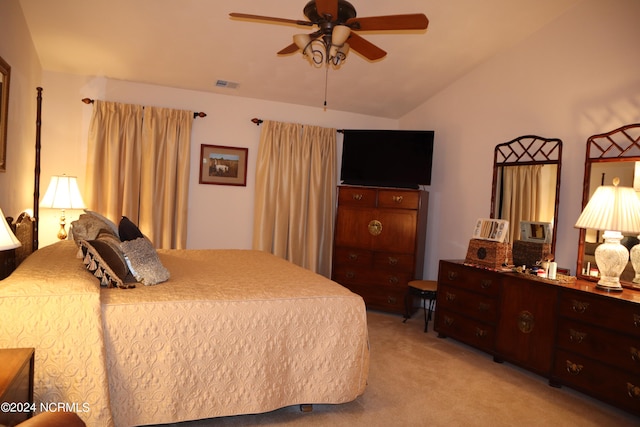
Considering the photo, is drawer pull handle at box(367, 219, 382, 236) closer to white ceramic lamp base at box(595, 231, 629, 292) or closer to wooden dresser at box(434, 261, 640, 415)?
wooden dresser at box(434, 261, 640, 415)

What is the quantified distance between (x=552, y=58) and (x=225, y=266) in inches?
132

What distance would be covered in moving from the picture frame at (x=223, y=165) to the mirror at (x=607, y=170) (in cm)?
355

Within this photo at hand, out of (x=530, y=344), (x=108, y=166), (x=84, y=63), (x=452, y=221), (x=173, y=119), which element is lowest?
(x=530, y=344)

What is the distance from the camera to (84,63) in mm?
4320

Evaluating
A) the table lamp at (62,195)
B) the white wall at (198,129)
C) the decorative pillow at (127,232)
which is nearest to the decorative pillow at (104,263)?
the decorative pillow at (127,232)

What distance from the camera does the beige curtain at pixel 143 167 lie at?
181 inches

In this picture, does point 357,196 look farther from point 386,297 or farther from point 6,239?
point 6,239

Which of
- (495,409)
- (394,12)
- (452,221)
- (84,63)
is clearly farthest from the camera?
(452,221)

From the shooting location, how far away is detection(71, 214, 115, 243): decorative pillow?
9.39 feet

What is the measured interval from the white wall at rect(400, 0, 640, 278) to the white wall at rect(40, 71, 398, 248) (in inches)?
56.2

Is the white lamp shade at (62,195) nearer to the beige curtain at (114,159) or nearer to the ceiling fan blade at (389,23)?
the beige curtain at (114,159)

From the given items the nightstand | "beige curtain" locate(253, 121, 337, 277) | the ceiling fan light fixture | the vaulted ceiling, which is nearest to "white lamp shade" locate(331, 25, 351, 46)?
the ceiling fan light fixture

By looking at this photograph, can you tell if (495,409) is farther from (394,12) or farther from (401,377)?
(394,12)

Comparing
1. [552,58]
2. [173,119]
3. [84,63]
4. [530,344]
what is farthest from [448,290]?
[84,63]
